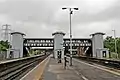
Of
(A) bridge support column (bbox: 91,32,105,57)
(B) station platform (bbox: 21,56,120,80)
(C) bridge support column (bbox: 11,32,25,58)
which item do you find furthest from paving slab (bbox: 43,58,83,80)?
(A) bridge support column (bbox: 91,32,105,57)

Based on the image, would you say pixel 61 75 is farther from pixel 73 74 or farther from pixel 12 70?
pixel 12 70

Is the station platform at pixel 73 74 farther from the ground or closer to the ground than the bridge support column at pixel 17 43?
closer to the ground

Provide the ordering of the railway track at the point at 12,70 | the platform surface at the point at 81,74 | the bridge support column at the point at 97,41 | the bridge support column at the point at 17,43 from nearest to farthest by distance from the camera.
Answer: the platform surface at the point at 81,74, the railway track at the point at 12,70, the bridge support column at the point at 17,43, the bridge support column at the point at 97,41

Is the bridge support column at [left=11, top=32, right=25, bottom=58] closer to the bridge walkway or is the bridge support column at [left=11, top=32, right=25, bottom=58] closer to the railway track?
the railway track

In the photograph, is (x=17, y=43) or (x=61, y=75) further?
(x=17, y=43)

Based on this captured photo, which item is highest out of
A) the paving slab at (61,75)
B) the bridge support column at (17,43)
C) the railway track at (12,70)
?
the bridge support column at (17,43)

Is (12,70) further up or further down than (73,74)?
further up

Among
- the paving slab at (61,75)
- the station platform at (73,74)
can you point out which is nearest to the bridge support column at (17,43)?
the station platform at (73,74)

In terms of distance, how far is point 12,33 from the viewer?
4122 inches

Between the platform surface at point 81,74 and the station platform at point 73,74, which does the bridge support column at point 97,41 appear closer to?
the station platform at point 73,74

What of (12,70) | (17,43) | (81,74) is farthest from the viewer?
(17,43)

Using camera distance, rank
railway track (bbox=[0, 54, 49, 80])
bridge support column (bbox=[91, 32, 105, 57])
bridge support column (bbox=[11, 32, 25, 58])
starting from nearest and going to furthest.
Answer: railway track (bbox=[0, 54, 49, 80]) < bridge support column (bbox=[11, 32, 25, 58]) < bridge support column (bbox=[91, 32, 105, 57])

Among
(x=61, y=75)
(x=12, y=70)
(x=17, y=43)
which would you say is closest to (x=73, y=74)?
(x=61, y=75)

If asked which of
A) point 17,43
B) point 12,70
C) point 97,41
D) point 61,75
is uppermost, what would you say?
point 97,41
